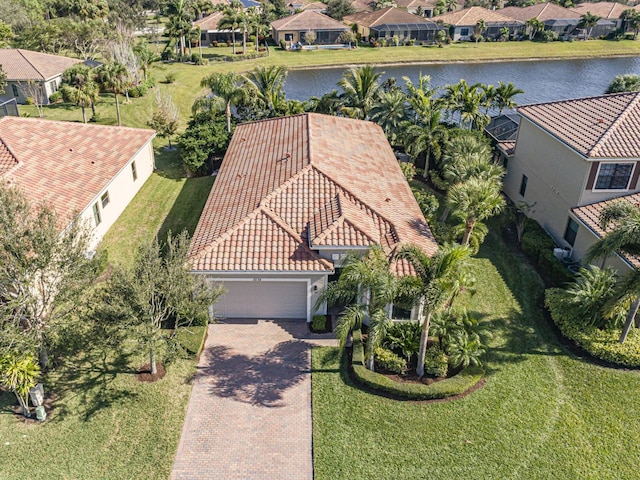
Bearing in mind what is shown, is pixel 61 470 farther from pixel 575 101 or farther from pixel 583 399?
pixel 575 101

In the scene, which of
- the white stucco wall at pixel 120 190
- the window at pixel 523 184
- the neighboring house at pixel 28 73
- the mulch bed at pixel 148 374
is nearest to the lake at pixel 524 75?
the neighboring house at pixel 28 73

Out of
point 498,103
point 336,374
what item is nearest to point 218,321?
point 336,374

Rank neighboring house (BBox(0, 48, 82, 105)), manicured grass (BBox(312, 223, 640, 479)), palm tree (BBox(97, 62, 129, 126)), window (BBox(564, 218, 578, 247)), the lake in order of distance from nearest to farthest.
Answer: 1. manicured grass (BBox(312, 223, 640, 479))
2. window (BBox(564, 218, 578, 247))
3. palm tree (BBox(97, 62, 129, 126))
4. neighboring house (BBox(0, 48, 82, 105))
5. the lake

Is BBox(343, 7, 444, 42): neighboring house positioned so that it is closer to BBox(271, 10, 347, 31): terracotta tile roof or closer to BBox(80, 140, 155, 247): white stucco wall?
BBox(271, 10, 347, 31): terracotta tile roof

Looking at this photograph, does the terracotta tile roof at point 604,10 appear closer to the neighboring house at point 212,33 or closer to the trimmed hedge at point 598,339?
the neighboring house at point 212,33

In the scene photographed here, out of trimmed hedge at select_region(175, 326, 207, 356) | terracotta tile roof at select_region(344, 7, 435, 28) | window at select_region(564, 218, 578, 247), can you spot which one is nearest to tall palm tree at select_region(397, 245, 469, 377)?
trimmed hedge at select_region(175, 326, 207, 356)

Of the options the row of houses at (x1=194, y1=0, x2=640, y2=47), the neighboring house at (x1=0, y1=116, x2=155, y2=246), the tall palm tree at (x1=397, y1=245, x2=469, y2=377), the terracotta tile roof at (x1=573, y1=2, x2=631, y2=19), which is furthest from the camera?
the terracotta tile roof at (x1=573, y1=2, x2=631, y2=19)
